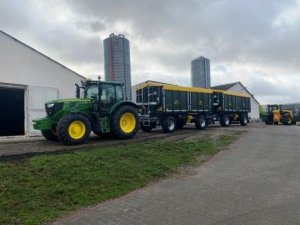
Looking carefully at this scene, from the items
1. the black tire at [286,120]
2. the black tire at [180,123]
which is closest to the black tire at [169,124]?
the black tire at [180,123]

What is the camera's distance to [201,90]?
23.7m

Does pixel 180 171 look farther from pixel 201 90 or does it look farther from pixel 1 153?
pixel 201 90

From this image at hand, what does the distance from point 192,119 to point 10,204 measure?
16.7m

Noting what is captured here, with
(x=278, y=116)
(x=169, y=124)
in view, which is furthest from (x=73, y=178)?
(x=278, y=116)

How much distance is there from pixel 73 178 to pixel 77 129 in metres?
5.06

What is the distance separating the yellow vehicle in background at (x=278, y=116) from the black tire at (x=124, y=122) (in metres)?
25.5

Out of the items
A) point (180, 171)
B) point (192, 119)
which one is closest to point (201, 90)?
point (192, 119)

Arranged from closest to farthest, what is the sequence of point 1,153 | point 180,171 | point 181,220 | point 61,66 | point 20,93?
point 181,220 → point 180,171 → point 1,153 → point 20,93 → point 61,66

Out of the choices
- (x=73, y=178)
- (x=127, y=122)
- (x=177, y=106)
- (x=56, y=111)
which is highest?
(x=177, y=106)

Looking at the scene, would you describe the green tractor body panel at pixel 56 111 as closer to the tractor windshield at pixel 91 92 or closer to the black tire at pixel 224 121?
the tractor windshield at pixel 91 92

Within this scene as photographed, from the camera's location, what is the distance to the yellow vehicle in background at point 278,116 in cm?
3772

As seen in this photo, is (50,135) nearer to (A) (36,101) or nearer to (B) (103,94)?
(B) (103,94)

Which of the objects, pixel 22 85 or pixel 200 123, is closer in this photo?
pixel 22 85

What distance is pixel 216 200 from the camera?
7465 mm
